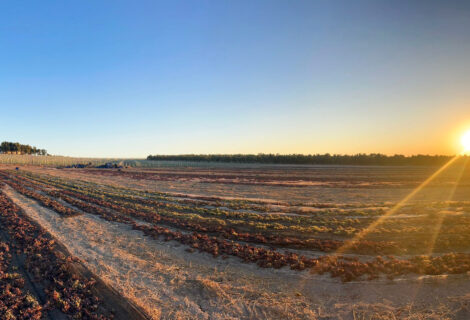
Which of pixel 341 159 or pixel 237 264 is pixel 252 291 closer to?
pixel 237 264

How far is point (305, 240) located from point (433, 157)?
343 ft

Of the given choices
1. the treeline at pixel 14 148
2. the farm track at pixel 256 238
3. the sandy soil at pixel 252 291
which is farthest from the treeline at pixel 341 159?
the treeline at pixel 14 148

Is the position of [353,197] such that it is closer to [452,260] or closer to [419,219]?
[419,219]

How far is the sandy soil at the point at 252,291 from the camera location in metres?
6.48

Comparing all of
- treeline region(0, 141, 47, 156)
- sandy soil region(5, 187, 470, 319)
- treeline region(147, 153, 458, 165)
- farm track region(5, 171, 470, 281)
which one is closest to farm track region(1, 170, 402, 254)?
farm track region(5, 171, 470, 281)

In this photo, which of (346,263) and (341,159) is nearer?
(346,263)

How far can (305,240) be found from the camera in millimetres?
11703

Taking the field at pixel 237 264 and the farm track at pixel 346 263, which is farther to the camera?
the farm track at pixel 346 263

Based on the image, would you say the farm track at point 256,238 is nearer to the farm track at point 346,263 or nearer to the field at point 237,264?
the field at point 237,264

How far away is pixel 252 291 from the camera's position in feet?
24.6

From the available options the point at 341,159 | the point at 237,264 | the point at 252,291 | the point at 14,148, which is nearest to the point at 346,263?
the point at 252,291

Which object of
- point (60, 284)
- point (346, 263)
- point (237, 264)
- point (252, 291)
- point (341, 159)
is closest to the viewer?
point (252, 291)

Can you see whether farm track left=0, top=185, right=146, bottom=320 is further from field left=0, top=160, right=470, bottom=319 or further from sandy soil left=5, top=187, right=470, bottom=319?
sandy soil left=5, top=187, right=470, bottom=319

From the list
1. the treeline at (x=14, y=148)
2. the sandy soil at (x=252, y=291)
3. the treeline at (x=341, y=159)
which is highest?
the treeline at (x=14, y=148)
